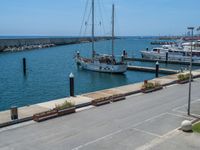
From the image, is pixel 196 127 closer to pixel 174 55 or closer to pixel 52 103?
pixel 52 103

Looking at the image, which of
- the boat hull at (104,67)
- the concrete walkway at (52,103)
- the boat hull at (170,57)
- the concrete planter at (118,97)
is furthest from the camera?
the boat hull at (170,57)

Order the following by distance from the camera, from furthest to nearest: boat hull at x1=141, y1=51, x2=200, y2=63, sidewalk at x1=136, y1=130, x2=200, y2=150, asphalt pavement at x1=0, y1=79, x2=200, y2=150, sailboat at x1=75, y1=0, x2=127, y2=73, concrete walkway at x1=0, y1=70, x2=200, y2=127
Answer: boat hull at x1=141, y1=51, x2=200, y2=63, sailboat at x1=75, y1=0, x2=127, y2=73, concrete walkway at x1=0, y1=70, x2=200, y2=127, asphalt pavement at x1=0, y1=79, x2=200, y2=150, sidewalk at x1=136, y1=130, x2=200, y2=150

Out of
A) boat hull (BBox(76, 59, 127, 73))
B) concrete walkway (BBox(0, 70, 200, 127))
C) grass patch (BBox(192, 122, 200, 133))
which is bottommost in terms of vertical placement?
boat hull (BBox(76, 59, 127, 73))

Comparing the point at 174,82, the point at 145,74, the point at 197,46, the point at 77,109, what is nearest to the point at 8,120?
the point at 77,109

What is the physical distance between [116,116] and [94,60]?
39261 mm

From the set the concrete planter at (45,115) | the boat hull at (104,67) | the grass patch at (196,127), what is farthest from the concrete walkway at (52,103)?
the boat hull at (104,67)

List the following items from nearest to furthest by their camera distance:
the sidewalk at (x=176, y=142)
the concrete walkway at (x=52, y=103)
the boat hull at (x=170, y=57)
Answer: the sidewalk at (x=176, y=142)
the concrete walkway at (x=52, y=103)
the boat hull at (x=170, y=57)

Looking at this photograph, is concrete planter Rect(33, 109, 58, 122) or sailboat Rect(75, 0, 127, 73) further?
sailboat Rect(75, 0, 127, 73)

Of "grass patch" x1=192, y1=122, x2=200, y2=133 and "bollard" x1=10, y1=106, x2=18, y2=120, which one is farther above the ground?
"bollard" x1=10, y1=106, x2=18, y2=120

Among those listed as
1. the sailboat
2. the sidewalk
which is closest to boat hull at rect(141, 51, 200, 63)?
the sailboat

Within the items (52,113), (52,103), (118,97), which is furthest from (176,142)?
(52,103)

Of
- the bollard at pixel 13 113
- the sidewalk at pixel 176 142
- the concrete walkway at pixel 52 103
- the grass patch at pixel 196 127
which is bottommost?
the sidewalk at pixel 176 142

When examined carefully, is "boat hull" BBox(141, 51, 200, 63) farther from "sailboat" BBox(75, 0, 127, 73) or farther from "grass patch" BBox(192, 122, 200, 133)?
"grass patch" BBox(192, 122, 200, 133)

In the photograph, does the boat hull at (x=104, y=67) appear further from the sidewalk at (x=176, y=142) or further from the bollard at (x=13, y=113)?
the sidewalk at (x=176, y=142)
